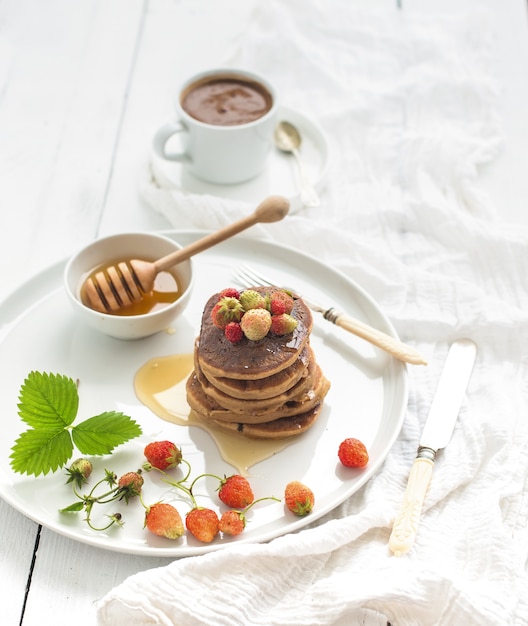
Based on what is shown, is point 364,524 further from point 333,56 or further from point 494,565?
point 333,56

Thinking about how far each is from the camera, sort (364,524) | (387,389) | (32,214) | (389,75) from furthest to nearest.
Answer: (389,75), (32,214), (387,389), (364,524)

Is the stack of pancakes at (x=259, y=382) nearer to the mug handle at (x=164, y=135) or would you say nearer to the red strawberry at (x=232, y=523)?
the red strawberry at (x=232, y=523)

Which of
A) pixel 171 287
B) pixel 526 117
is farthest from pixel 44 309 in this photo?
pixel 526 117

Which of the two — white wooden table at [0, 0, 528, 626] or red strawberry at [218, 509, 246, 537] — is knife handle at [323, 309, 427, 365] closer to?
red strawberry at [218, 509, 246, 537]

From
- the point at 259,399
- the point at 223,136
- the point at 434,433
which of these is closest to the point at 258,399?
the point at 259,399

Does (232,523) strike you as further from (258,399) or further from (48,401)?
(48,401)

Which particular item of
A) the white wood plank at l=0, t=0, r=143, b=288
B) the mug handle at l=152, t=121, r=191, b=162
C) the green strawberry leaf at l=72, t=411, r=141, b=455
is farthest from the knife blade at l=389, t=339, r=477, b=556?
the white wood plank at l=0, t=0, r=143, b=288
